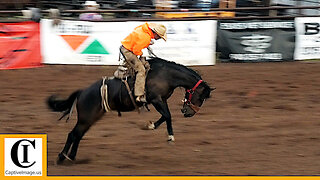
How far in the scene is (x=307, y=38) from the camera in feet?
53.5

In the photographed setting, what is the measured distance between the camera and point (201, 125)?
11.4 metres

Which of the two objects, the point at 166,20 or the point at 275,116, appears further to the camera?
the point at 166,20

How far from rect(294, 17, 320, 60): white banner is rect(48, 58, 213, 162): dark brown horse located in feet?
26.9

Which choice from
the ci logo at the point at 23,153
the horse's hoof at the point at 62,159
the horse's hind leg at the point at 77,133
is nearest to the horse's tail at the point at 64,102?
the horse's hind leg at the point at 77,133

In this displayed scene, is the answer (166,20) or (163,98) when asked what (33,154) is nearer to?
(163,98)

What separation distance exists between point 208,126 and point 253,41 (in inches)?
217

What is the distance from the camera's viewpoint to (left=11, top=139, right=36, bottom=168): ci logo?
A: 734 centimetres

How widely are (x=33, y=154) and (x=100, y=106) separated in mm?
1588

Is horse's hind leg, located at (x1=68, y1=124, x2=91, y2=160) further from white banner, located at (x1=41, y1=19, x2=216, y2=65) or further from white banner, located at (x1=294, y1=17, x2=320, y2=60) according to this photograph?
white banner, located at (x1=294, y1=17, x2=320, y2=60)

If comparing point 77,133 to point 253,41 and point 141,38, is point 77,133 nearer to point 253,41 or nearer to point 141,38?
point 141,38

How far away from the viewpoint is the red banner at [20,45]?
49.7 feet

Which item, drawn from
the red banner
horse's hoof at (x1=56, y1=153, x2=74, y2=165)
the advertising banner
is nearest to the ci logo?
horse's hoof at (x1=56, y1=153, x2=74, y2=165)

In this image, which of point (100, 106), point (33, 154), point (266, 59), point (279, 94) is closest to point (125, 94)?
point (100, 106)

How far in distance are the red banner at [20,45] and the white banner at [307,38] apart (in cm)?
703
